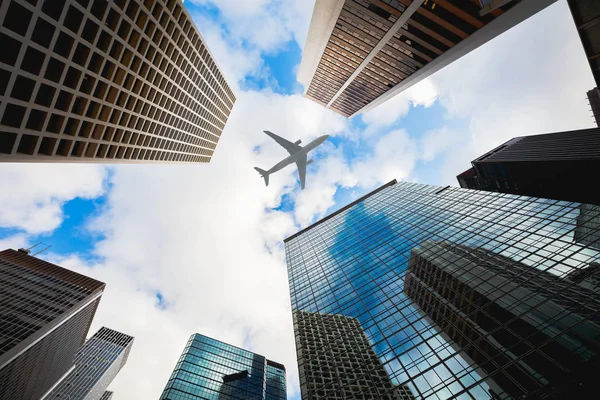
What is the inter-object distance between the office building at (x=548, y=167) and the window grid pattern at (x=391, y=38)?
36.4 m

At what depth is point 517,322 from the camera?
25.5 metres

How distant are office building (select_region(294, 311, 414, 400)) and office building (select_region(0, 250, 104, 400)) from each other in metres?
72.9

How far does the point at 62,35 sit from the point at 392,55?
46000 mm

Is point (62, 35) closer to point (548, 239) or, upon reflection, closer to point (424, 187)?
point (548, 239)

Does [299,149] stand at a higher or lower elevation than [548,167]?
lower

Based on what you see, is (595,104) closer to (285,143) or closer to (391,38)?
Answer: (391,38)

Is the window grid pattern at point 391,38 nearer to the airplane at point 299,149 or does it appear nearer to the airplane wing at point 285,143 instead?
the airplane at point 299,149

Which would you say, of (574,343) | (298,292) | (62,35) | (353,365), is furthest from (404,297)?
(62,35)

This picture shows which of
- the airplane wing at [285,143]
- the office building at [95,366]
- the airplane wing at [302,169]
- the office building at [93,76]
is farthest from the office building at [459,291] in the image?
the office building at [95,366]

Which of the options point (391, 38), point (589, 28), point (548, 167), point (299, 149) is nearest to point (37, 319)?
point (299, 149)

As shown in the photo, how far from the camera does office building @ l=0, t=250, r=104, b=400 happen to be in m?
70.5

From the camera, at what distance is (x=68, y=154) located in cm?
2923

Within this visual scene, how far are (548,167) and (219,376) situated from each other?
104 meters

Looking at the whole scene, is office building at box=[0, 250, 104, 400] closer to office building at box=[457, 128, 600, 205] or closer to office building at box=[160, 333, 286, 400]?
office building at box=[160, 333, 286, 400]
